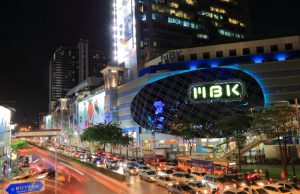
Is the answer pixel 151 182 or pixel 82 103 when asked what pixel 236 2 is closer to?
pixel 82 103

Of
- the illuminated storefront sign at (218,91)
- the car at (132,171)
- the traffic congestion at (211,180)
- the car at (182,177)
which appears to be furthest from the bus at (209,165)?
the illuminated storefront sign at (218,91)

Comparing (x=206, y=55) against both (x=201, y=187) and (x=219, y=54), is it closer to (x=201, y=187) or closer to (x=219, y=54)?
(x=219, y=54)

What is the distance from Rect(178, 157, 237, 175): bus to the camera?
43.8 metres

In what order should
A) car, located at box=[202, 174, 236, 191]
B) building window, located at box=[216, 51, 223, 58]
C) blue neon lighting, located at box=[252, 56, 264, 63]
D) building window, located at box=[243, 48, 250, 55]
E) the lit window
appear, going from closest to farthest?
1. car, located at box=[202, 174, 236, 191]
2. blue neon lighting, located at box=[252, 56, 264, 63]
3. building window, located at box=[243, 48, 250, 55]
4. building window, located at box=[216, 51, 223, 58]
5. the lit window

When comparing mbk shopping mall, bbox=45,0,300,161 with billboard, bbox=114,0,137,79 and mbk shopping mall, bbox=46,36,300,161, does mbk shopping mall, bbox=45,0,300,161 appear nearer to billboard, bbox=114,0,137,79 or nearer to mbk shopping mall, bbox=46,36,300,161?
mbk shopping mall, bbox=46,36,300,161

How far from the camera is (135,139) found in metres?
107

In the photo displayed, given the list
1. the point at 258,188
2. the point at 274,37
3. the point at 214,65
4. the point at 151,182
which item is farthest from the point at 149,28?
the point at 258,188

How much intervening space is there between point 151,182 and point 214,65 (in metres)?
61.4

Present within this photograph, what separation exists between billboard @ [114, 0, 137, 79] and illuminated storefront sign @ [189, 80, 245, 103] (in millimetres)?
48369

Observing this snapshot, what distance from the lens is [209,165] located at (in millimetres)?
47000

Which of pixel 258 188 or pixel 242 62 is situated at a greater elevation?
pixel 242 62

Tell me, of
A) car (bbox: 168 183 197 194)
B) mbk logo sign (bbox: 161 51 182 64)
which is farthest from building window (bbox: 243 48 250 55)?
car (bbox: 168 183 197 194)

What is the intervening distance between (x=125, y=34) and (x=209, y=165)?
91760 mm

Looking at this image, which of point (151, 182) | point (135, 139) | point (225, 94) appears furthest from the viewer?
point (135, 139)
